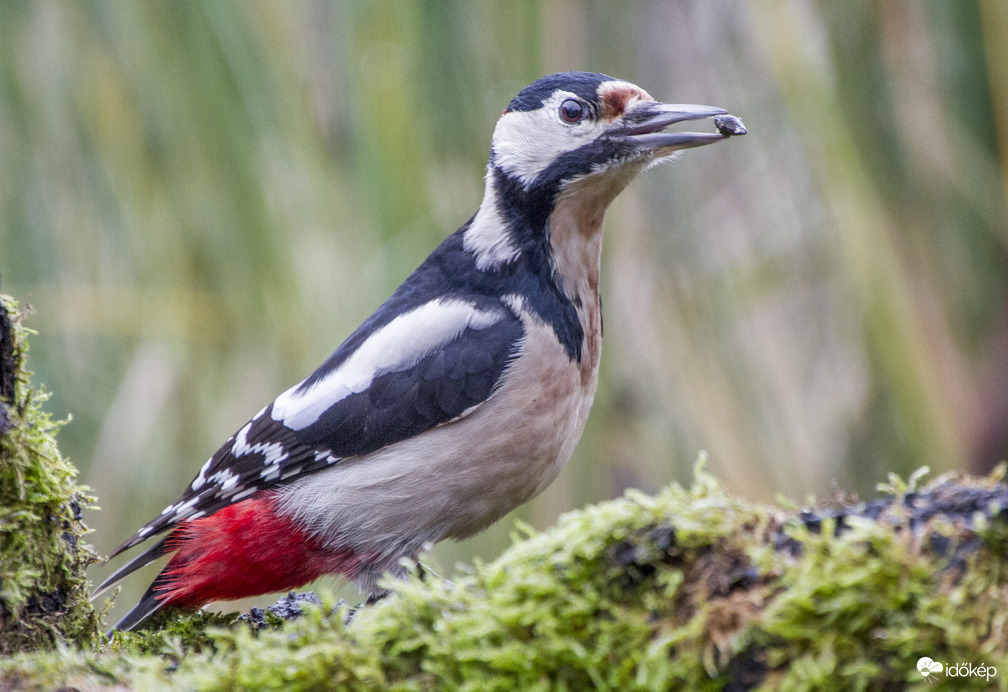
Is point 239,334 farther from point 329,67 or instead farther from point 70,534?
point 70,534

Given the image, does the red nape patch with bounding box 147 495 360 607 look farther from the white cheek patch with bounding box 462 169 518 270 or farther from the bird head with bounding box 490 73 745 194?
the bird head with bounding box 490 73 745 194

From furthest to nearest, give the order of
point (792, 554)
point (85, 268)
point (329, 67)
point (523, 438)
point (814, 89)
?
1. point (85, 268)
2. point (329, 67)
3. point (814, 89)
4. point (523, 438)
5. point (792, 554)

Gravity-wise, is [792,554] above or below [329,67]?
below

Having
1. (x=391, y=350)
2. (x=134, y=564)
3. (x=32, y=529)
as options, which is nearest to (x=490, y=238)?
(x=391, y=350)

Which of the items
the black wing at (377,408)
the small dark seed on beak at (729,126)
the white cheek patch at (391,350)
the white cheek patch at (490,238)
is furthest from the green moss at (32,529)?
the small dark seed on beak at (729,126)

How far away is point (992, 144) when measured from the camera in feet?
9.96

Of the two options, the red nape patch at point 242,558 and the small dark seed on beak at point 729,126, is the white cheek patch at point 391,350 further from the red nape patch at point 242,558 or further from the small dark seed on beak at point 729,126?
the small dark seed on beak at point 729,126

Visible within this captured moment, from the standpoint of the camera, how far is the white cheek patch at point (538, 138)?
2.51 meters

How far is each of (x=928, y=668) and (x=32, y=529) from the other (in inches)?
54.1

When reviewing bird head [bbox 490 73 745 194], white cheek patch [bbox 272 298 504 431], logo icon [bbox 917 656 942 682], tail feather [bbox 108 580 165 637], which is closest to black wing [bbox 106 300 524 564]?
white cheek patch [bbox 272 298 504 431]

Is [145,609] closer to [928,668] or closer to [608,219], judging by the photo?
[928,668]

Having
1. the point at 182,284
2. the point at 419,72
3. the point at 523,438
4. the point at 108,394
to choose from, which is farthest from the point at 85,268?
the point at 523,438

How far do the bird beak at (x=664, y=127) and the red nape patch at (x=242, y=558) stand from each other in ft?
4.14

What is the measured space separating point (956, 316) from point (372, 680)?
8.22 ft
